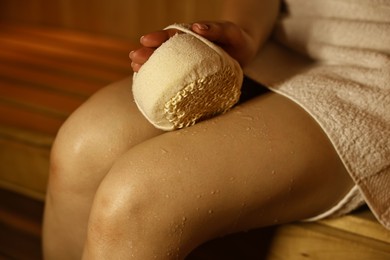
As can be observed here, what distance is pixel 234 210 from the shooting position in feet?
1.92

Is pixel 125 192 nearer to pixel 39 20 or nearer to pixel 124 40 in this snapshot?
pixel 124 40

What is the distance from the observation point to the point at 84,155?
0.68 m

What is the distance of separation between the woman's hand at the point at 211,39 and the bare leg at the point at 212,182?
9 cm

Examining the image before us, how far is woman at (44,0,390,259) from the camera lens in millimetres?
552

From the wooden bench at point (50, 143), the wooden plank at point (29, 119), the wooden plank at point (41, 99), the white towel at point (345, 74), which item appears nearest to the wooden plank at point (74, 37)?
the wooden bench at point (50, 143)

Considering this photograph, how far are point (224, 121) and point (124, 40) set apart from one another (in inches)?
51.0

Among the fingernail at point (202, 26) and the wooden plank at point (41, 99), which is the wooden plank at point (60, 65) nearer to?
the wooden plank at point (41, 99)

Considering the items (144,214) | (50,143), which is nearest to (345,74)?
(144,214)

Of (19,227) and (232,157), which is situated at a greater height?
(232,157)

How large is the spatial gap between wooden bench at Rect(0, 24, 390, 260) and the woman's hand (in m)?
0.28

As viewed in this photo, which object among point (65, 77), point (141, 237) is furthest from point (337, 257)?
point (65, 77)

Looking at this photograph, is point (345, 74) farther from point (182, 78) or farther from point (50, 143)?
point (50, 143)

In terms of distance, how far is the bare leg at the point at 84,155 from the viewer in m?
0.68

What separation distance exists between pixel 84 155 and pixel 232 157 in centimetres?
22
